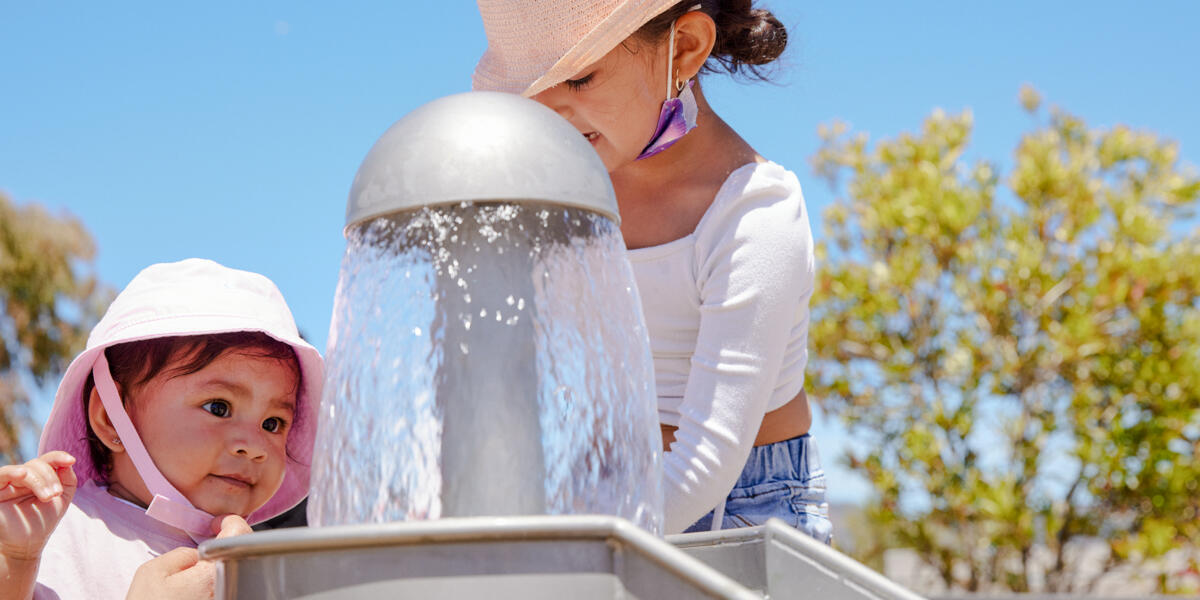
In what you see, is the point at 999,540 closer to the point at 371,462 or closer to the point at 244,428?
the point at 244,428

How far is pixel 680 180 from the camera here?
1787 millimetres

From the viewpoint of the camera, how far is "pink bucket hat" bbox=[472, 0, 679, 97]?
146cm

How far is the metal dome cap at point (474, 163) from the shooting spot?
0.81 m

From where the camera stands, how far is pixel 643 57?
1659 millimetres

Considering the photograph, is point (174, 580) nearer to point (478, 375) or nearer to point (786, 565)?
point (478, 375)

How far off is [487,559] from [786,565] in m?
0.30

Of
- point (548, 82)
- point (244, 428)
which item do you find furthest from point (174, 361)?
point (548, 82)

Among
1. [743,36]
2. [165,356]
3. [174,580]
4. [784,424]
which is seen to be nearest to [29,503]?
[174,580]

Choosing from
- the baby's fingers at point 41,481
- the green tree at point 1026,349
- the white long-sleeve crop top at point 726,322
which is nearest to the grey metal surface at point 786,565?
the white long-sleeve crop top at point 726,322

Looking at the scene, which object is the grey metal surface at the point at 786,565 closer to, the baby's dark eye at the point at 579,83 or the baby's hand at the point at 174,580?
A: the baby's hand at the point at 174,580

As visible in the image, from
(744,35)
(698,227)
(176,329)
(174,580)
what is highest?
(744,35)

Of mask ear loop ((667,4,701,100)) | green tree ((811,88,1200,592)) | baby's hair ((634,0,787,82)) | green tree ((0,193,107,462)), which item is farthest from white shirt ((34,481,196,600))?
green tree ((0,193,107,462))

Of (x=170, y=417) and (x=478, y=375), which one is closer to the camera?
(x=478, y=375)

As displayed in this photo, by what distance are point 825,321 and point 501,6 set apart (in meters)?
4.33
